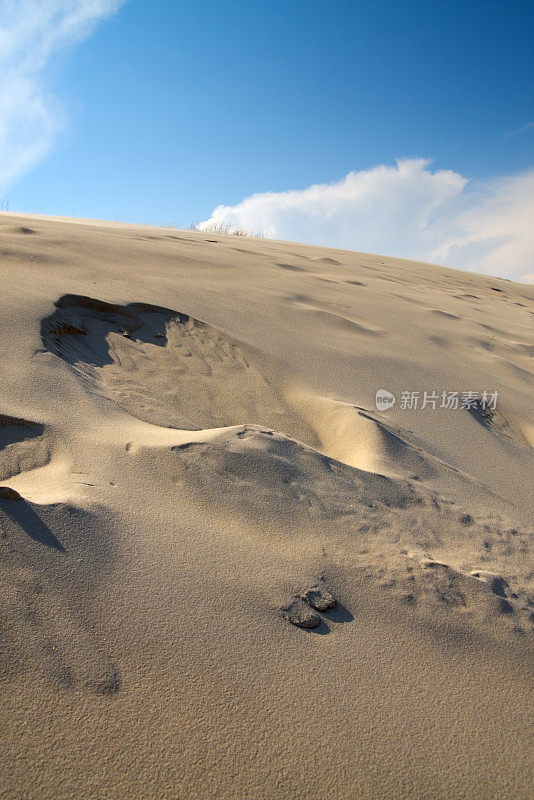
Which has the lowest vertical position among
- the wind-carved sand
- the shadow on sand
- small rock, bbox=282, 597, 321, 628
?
small rock, bbox=282, 597, 321, 628

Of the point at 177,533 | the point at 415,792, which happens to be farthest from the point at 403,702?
the point at 177,533

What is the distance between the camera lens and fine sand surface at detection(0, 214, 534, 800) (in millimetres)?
808

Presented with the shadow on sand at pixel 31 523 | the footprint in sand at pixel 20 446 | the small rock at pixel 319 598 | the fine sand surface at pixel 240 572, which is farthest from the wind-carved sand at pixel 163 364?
the small rock at pixel 319 598

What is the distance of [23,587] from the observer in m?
0.94

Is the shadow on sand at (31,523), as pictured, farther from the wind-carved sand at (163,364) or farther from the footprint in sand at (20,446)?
the wind-carved sand at (163,364)

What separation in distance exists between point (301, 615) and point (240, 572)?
150 mm

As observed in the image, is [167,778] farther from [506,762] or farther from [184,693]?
[506,762]

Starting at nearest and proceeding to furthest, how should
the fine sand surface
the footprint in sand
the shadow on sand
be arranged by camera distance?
the fine sand surface < the shadow on sand < the footprint in sand

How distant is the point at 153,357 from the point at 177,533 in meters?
0.96

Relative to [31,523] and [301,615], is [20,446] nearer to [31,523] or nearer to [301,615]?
[31,523]

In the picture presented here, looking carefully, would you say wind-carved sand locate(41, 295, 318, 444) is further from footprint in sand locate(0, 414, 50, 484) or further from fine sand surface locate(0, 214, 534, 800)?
footprint in sand locate(0, 414, 50, 484)

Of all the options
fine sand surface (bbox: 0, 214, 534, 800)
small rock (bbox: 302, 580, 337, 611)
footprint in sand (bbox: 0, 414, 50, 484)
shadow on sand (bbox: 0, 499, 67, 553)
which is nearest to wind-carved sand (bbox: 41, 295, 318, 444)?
fine sand surface (bbox: 0, 214, 534, 800)

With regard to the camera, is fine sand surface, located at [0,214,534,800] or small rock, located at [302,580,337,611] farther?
small rock, located at [302,580,337,611]

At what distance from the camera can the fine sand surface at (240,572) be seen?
808 mm
